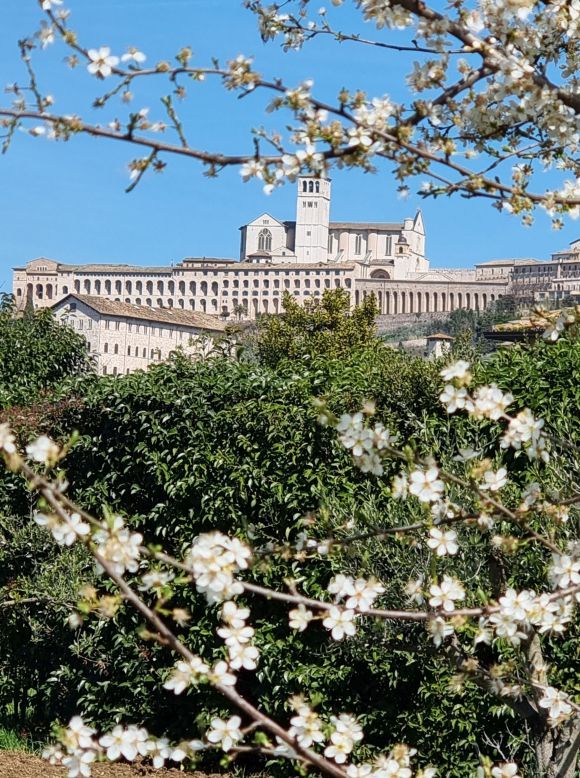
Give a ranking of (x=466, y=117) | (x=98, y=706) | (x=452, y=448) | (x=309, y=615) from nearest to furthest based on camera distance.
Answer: (x=309, y=615)
(x=466, y=117)
(x=452, y=448)
(x=98, y=706)

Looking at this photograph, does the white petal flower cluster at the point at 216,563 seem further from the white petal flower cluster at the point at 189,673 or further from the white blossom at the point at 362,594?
the white blossom at the point at 362,594

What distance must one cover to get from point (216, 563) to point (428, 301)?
121891 millimetres

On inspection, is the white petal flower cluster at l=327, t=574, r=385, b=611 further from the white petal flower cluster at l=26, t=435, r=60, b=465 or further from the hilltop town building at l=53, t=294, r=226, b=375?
the hilltop town building at l=53, t=294, r=226, b=375

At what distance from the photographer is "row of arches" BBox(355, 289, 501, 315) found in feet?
396

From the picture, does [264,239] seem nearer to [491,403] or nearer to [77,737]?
[491,403]

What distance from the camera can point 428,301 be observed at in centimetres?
12250

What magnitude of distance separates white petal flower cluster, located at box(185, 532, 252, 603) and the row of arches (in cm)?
11898

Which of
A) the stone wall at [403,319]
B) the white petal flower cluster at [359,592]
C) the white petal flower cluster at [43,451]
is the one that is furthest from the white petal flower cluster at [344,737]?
the stone wall at [403,319]

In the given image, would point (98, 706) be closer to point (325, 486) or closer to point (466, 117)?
point (325, 486)

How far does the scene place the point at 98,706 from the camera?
24.8ft

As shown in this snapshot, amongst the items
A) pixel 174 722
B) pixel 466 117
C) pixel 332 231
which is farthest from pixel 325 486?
pixel 332 231

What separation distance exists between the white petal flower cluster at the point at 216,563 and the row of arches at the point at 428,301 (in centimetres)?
11898

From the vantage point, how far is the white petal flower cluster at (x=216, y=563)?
85.1 inches

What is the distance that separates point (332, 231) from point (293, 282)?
3346 centimetres
